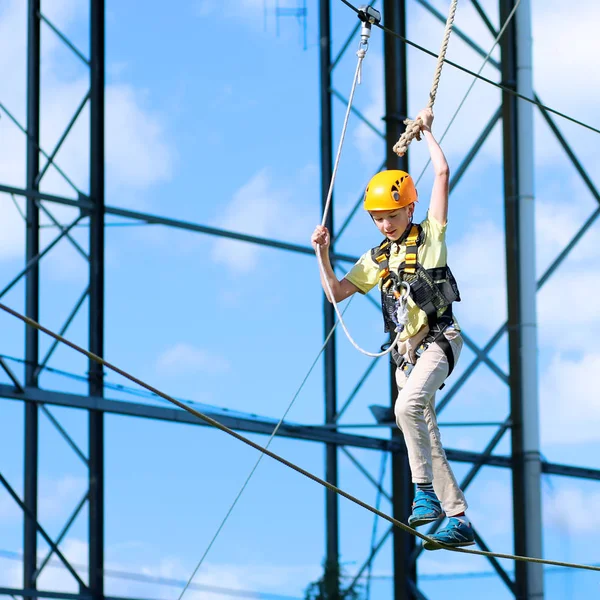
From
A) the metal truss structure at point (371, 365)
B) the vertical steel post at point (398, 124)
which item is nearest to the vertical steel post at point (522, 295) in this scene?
the metal truss structure at point (371, 365)

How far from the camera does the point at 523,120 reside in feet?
49.2

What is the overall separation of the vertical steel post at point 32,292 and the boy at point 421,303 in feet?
22.7

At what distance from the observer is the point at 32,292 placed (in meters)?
14.1

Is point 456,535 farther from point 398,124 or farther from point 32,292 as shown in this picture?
point 398,124

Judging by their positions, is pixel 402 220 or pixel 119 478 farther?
pixel 119 478

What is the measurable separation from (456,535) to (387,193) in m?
1.53

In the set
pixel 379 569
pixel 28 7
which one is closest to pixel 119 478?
pixel 379 569

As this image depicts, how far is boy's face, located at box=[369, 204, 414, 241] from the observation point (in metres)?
6.63

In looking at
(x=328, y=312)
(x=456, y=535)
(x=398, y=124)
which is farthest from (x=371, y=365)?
(x=456, y=535)

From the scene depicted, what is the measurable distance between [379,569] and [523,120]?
15.4ft

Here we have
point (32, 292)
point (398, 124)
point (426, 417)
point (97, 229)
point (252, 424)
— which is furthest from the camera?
point (252, 424)

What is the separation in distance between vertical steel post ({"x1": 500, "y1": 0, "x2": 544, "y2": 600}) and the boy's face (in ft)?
27.0

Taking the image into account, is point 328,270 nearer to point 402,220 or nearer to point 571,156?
point 402,220

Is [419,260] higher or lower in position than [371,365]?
lower
